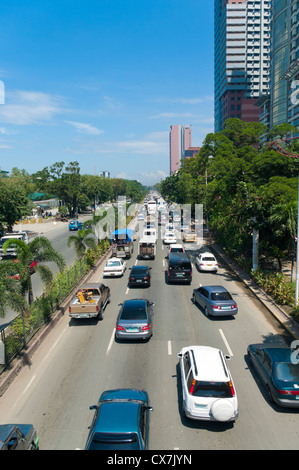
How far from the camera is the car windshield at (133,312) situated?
14625 mm

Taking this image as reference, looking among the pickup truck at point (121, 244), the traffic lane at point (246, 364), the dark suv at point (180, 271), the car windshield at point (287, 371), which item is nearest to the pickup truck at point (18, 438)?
the traffic lane at point (246, 364)

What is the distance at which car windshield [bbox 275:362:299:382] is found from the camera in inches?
389

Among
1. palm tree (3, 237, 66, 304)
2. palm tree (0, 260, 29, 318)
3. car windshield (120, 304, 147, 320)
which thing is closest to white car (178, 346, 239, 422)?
car windshield (120, 304, 147, 320)

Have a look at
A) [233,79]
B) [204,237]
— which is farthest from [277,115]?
[233,79]

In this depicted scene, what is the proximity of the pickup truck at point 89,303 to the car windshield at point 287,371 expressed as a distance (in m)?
8.91

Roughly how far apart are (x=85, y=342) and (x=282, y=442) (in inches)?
350

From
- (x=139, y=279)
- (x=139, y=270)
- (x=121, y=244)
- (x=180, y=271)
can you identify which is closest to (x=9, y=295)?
(x=139, y=279)

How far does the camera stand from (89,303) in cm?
1652

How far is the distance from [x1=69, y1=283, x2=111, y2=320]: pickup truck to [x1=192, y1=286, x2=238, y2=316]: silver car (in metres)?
5.32

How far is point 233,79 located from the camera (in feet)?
430

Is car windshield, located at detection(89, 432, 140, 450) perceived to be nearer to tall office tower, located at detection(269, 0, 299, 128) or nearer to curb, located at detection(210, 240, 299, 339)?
curb, located at detection(210, 240, 299, 339)

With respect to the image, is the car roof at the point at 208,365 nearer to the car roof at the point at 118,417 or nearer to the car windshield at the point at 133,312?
the car roof at the point at 118,417

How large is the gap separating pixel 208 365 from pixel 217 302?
7127 millimetres
